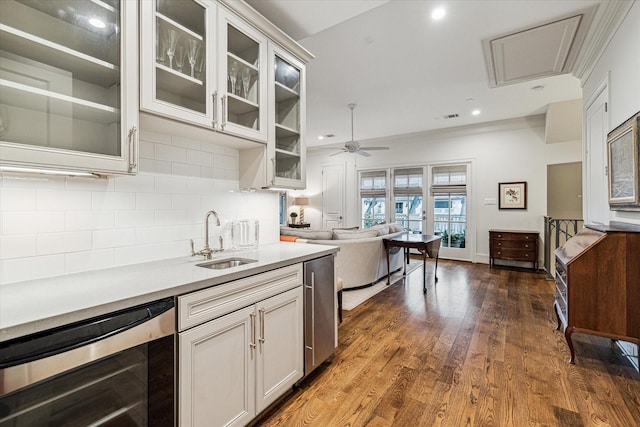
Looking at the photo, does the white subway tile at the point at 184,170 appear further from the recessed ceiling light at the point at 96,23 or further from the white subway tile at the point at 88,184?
the recessed ceiling light at the point at 96,23

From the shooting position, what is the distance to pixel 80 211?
1.48 metres

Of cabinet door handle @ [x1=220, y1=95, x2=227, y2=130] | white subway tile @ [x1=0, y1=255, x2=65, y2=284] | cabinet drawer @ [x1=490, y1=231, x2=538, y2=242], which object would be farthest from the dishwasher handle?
cabinet drawer @ [x1=490, y1=231, x2=538, y2=242]

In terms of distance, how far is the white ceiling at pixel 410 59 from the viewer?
2.49 meters

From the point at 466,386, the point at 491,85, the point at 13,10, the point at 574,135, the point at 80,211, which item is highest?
the point at 491,85

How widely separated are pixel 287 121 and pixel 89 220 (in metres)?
1.53

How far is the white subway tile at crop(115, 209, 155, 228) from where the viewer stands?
163cm

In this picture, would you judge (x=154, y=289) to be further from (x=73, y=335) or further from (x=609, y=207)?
(x=609, y=207)

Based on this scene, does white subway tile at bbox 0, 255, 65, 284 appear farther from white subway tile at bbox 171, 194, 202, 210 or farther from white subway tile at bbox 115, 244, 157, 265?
white subway tile at bbox 171, 194, 202, 210

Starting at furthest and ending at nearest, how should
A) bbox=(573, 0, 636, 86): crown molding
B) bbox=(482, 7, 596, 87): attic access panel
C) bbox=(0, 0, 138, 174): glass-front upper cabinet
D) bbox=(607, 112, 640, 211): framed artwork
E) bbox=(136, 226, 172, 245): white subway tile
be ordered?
bbox=(482, 7, 596, 87): attic access panel < bbox=(573, 0, 636, 86): crown molding < bbox=(607, 112, 640, 211): framed artwork < bbox=(136, 226, 172, 245): white subway tile < bbox=(0, 0, 138, 174): glass-front upper cabinet

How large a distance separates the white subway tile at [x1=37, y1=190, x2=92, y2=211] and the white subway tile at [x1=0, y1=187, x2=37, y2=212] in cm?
2

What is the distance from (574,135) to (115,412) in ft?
23.6

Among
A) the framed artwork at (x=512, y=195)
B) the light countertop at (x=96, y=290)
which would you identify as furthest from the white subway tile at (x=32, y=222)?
the framed artwork at (x=512, y=195)

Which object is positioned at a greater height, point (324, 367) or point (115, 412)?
point (115, 412)

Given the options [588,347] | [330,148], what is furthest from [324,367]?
[330,148]
